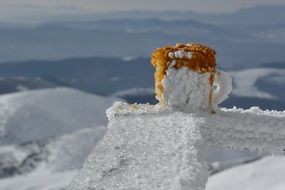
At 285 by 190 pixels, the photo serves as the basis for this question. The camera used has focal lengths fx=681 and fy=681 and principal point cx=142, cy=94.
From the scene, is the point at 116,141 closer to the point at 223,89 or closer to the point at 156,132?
the point at 156,132

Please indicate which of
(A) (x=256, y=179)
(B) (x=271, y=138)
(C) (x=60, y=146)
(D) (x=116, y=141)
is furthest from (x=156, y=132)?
(C) (x=60, y=146)

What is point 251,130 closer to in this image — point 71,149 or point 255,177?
point 255,177

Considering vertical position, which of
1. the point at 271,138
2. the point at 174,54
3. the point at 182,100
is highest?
the point at 174,54

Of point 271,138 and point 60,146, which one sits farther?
point 60,146

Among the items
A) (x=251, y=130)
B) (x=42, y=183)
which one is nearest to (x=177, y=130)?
(x=251, y=130)

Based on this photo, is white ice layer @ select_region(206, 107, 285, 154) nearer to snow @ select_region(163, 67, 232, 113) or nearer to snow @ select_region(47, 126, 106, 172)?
snow @ select_region(163, 67, 232, 113)

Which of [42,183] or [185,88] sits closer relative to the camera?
[185,88]

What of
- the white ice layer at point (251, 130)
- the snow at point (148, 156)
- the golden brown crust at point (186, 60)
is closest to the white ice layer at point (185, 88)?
the golden brown crust at point (186, 60)
